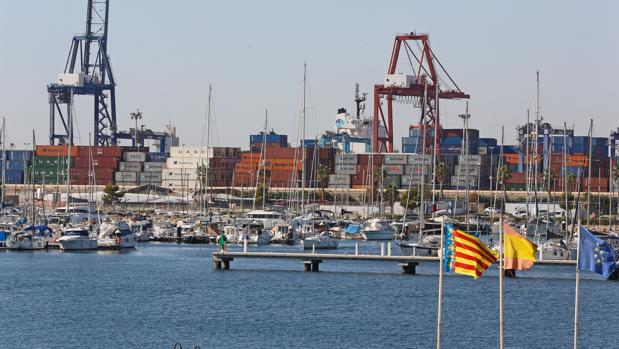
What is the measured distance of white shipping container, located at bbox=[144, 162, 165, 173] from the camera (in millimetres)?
176625

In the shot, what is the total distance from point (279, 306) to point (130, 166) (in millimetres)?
128152

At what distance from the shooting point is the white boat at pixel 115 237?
76.4m

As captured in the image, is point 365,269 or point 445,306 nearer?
point 445,306

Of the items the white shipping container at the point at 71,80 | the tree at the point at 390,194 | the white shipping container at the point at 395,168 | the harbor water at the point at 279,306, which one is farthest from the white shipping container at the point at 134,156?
the harbor water at the point at 279,306

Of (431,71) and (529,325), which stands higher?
(431,71)

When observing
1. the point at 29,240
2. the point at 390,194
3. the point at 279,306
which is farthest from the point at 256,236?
the point at 390,194

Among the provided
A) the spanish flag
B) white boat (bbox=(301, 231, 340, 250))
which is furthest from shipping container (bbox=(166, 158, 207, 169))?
the spanish flag

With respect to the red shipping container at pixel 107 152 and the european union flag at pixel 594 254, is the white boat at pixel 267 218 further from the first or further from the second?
the red shipping container at pixel 107 152

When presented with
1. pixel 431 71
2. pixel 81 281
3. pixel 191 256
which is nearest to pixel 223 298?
pixel 81 281

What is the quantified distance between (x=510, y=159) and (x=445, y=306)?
117 meters

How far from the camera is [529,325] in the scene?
43.7 meters

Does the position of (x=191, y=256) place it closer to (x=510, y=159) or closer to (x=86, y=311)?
(x=86, y=311)

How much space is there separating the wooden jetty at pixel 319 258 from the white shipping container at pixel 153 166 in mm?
115307

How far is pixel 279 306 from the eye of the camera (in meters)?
48.4
